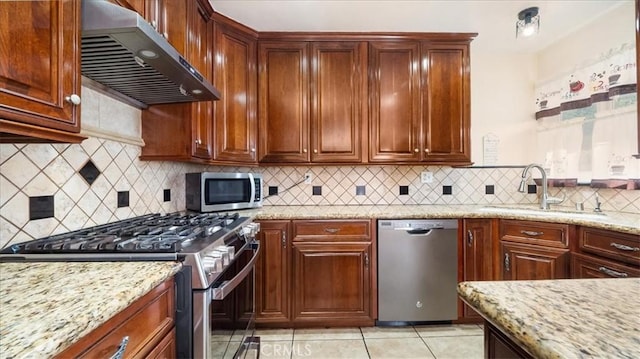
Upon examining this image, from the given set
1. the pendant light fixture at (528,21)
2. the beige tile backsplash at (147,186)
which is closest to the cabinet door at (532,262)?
the beige tile backsplash at (147,186)

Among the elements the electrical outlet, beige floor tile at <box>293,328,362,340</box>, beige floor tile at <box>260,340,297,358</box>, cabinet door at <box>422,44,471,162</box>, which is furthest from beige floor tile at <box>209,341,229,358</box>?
the electrical outlet

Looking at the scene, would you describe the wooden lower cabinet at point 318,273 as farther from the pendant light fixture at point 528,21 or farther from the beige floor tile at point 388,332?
the pendant light fixture at point 528,21

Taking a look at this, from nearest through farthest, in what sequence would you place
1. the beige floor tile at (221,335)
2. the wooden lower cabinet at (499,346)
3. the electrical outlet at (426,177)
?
1. the wooden lower cabinet at (499,346)
2. the beige floor tile at (221,335)
3. the electrical outlet at (426,177)

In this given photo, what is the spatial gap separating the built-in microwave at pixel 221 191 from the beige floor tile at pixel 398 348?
1.35 meters

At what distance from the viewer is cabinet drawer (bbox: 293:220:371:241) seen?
2154 mm

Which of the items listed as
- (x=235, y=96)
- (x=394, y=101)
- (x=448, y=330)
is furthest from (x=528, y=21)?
(x=448, y=330)

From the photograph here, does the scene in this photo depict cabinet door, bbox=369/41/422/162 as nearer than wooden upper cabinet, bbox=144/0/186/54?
No

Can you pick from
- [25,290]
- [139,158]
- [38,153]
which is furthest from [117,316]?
[139,158]

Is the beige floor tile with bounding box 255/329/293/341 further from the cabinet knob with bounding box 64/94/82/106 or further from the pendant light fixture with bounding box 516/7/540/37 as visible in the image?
the pendant light fixture with bounding box 516/7/540/37

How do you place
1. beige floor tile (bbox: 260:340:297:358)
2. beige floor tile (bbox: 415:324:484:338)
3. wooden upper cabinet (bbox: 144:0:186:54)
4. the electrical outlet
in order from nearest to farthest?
wooden upper cabinet (bbox: 144:0:186:54), beige floor tile (bbox: 260:340:297:358), beige floor tile (bbox: 415:324:484:338), the electrical outlet

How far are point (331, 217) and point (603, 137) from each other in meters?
2.12

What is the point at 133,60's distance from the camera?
3.84 ft

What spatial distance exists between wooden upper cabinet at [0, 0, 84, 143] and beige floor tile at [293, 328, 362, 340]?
1.84 metres

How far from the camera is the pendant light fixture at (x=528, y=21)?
2.10 meters
